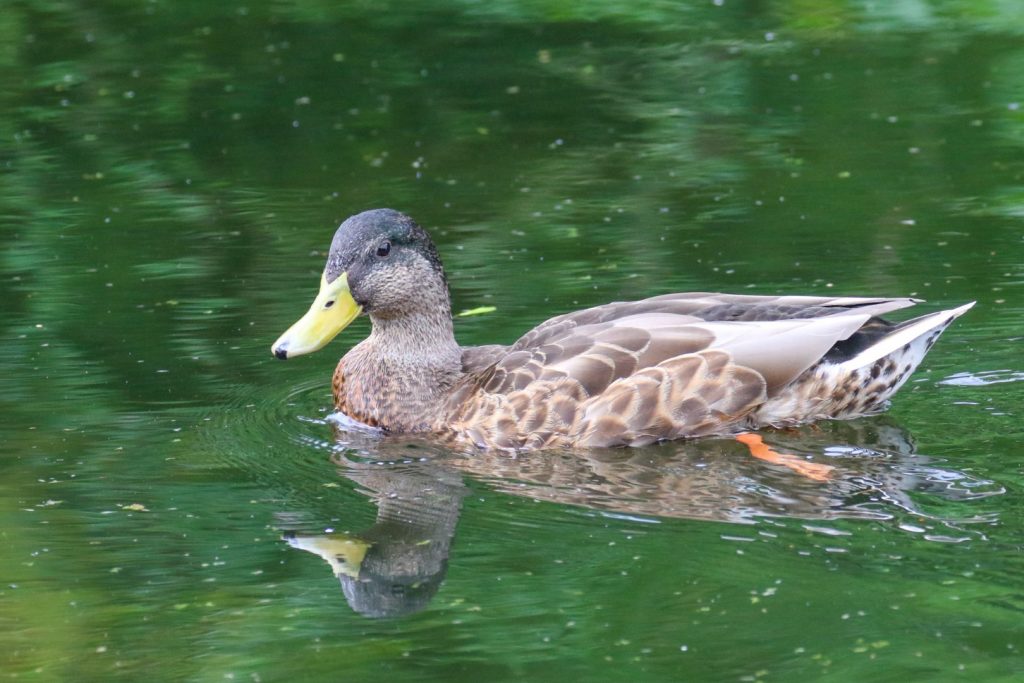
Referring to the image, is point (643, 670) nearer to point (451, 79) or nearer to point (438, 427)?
point (438, 427)

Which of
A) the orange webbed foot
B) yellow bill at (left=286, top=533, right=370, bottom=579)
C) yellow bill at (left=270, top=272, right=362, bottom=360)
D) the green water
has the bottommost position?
the orange webbed foot

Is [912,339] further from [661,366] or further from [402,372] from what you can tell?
[402,372]

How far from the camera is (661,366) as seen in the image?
823 centimetres

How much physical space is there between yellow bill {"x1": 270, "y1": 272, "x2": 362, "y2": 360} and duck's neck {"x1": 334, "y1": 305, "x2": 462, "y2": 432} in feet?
1.06

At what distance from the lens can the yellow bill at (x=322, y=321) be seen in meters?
8.52

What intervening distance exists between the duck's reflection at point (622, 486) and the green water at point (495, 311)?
0.03 metres

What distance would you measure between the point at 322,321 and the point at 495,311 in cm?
170

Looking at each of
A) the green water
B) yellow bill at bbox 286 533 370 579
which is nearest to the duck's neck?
the green water

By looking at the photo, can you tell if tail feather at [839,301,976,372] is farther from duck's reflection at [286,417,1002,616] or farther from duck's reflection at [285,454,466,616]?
duck's reflection at [285,454,466,616]

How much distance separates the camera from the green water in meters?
6.29

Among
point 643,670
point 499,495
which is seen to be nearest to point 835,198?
point 499,495

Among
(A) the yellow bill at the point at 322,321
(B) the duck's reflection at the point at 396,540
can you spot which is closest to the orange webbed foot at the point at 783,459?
(B) the duck's reflection at the point at 396,540

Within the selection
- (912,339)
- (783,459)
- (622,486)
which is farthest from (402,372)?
(912,339)

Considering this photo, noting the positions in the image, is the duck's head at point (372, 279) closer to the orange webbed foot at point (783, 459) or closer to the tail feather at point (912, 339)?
the orange webbed foot at point (783, 459)
